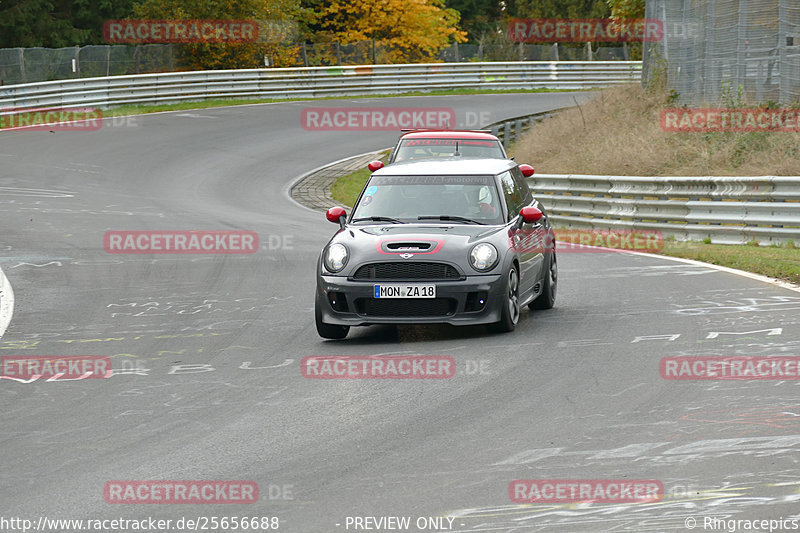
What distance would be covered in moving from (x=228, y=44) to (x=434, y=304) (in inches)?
1468

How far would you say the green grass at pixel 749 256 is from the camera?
13938mm

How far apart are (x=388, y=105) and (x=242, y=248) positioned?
24.1 metres

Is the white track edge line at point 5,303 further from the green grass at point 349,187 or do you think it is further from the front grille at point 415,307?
the green grass at point 349,187

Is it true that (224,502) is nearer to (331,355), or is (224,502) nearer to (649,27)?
(331,355)

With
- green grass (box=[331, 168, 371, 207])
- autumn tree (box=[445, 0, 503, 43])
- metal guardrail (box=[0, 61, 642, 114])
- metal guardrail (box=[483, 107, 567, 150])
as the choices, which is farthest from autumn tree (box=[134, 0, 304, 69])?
autumn tree (box=[445, 0, 503, 43])

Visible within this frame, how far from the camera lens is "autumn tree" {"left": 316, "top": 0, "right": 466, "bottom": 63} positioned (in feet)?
178

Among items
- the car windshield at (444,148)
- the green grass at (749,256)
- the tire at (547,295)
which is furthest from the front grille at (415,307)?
the car windshield at (444,148)

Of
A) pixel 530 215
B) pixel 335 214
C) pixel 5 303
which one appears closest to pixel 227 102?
pixel 5 303

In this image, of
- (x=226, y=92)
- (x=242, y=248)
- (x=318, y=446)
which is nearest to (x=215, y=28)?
(x=226, y=92)

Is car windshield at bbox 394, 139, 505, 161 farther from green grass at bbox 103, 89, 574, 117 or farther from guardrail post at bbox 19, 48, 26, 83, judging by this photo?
guardrail post at bbox 19, 48, 26, 83

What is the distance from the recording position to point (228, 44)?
45.5 metres

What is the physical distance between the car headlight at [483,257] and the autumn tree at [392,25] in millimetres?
44028

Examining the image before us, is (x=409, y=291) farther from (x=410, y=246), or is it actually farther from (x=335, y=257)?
(x=335, y=257)

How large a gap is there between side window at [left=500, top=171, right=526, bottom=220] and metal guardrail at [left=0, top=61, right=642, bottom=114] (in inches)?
849
